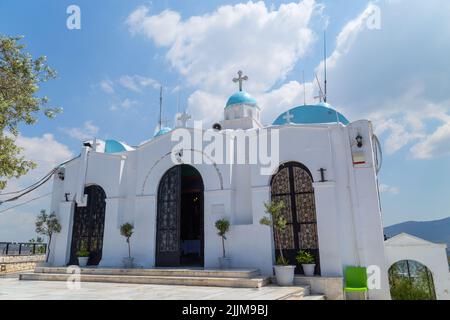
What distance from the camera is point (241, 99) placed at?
16.5 meters

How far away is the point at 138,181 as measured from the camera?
40.9 feet

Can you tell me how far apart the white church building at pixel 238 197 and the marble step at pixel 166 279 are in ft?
4.37

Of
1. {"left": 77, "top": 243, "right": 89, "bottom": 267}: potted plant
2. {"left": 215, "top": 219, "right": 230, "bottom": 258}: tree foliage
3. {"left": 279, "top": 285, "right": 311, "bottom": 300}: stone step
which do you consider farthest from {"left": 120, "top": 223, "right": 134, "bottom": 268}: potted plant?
{"left": 279, "top": 285, "right": 311, "bottom": 300}: stone step

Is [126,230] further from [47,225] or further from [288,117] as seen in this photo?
[288,117]

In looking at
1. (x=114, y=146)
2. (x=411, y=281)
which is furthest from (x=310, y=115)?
(x=114, y=146)

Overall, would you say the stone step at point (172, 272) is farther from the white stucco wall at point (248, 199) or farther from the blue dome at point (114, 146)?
the blue dome at point (114, 146)

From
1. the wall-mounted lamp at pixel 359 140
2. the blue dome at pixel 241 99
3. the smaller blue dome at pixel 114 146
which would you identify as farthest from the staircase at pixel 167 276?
the blue dome at pixel 241 99

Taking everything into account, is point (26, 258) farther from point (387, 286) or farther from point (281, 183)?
point (387, 286)

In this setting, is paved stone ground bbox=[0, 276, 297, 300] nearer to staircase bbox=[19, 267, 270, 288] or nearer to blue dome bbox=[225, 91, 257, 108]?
staircase bbox=[19, 267, 270, 288]

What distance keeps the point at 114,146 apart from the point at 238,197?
743 centimetres

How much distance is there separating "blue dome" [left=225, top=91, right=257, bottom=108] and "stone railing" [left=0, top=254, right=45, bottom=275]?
12.2 metres

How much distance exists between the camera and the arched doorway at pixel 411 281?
891 centimetres

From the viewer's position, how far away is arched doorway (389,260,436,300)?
8.91 metres
